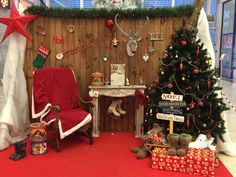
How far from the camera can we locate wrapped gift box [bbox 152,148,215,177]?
282 cm

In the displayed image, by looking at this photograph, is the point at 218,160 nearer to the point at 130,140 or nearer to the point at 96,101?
the point at 130,140

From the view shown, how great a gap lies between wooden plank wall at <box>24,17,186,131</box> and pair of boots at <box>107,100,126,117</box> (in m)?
0.15

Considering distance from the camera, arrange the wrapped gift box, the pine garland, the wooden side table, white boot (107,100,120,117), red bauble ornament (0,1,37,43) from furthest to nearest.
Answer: white boot (107,100,120,117)
the pine garland
the wooden side table
red bauble ornament (0,1,37,43)
the wrapped gift box

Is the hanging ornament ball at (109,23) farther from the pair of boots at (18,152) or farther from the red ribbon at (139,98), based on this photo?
the pair of boots at (18,152)

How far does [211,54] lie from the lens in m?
3.69

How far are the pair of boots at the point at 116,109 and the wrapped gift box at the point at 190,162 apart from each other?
122cm

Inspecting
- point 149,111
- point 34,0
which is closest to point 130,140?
point 149,111

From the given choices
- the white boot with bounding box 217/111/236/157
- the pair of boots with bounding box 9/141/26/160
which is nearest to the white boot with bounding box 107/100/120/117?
the pair of boots with bounding box 9/141/26/160

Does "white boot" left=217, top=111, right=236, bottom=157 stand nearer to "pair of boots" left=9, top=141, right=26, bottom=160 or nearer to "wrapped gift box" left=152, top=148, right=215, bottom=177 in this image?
"wrapped gift box" left=152, top=148, right=215, bottom=177

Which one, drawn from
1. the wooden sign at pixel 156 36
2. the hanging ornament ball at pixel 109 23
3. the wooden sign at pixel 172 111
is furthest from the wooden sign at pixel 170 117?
the hanging ornament ball at pixel 109 23

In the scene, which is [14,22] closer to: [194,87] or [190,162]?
[194,87]

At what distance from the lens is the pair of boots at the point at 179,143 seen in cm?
292

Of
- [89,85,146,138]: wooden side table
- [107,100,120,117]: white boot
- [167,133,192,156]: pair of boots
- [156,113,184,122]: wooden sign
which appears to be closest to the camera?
[167,133,192,156]: pair of boots

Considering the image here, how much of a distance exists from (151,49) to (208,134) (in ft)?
5.31
